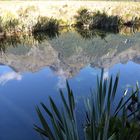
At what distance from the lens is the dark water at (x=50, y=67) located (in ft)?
27.5

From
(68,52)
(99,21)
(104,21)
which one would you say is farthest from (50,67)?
(104,21)

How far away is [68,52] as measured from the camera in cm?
1700

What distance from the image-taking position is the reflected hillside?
1423 centimetres

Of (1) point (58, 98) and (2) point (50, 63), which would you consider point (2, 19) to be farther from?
(1) point (58, 98)

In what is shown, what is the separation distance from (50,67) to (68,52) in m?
3.31

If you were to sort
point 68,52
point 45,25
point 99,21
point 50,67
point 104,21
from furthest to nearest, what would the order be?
point 104,21, point 99,21, point 45,25, point 68,52, point 50,67

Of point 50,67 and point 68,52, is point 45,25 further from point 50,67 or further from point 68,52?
point 50,67

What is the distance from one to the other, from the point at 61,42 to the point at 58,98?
9.72 m

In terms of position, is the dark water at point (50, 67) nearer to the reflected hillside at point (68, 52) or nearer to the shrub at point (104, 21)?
the reflected hillside at point (68, 52)

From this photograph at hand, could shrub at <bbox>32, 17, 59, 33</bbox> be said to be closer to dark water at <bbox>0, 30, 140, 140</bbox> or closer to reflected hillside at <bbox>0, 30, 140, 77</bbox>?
dark water at <bbox>0, 30, 140, 140</bbox>

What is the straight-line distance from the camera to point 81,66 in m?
14.1

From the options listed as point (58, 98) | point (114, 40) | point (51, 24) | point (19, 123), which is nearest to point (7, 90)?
point (58, 98)

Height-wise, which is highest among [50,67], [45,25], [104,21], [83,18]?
[50,67]

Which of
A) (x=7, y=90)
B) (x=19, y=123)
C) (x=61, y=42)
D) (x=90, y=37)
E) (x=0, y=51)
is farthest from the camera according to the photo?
(x=90, y=37)
